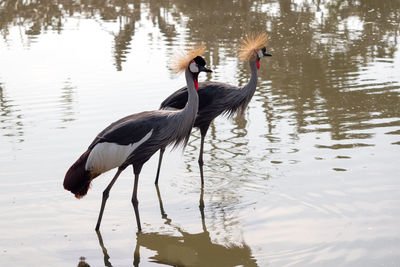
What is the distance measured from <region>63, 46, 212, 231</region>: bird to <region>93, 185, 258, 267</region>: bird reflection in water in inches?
8.3

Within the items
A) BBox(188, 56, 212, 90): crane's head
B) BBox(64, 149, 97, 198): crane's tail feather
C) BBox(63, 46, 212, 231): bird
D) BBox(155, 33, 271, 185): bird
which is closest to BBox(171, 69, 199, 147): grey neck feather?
BBox(63, 46, 212, 231): bird

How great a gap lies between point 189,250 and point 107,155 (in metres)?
0.93

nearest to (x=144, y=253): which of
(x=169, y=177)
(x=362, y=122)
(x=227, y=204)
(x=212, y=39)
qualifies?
(x=227, y=204)

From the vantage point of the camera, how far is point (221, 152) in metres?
7.23

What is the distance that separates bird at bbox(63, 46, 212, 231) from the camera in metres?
5.27

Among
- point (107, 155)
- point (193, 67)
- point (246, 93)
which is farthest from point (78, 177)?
point (246, 93)

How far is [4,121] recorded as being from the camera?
840 cm

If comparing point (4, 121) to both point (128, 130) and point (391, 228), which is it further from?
point (391, 228)

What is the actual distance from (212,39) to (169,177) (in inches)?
Answer: 263

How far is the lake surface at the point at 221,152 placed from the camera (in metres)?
5.12

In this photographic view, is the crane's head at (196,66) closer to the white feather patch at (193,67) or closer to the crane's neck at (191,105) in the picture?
the white feather patch at (193,67)

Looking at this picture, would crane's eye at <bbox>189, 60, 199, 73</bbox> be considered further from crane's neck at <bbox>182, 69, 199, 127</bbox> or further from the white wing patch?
the white wing patch

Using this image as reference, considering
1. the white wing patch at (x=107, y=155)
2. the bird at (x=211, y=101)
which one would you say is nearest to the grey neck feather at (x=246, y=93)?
the bird at (x=211, y=101)

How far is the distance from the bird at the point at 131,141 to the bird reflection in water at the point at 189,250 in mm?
212
